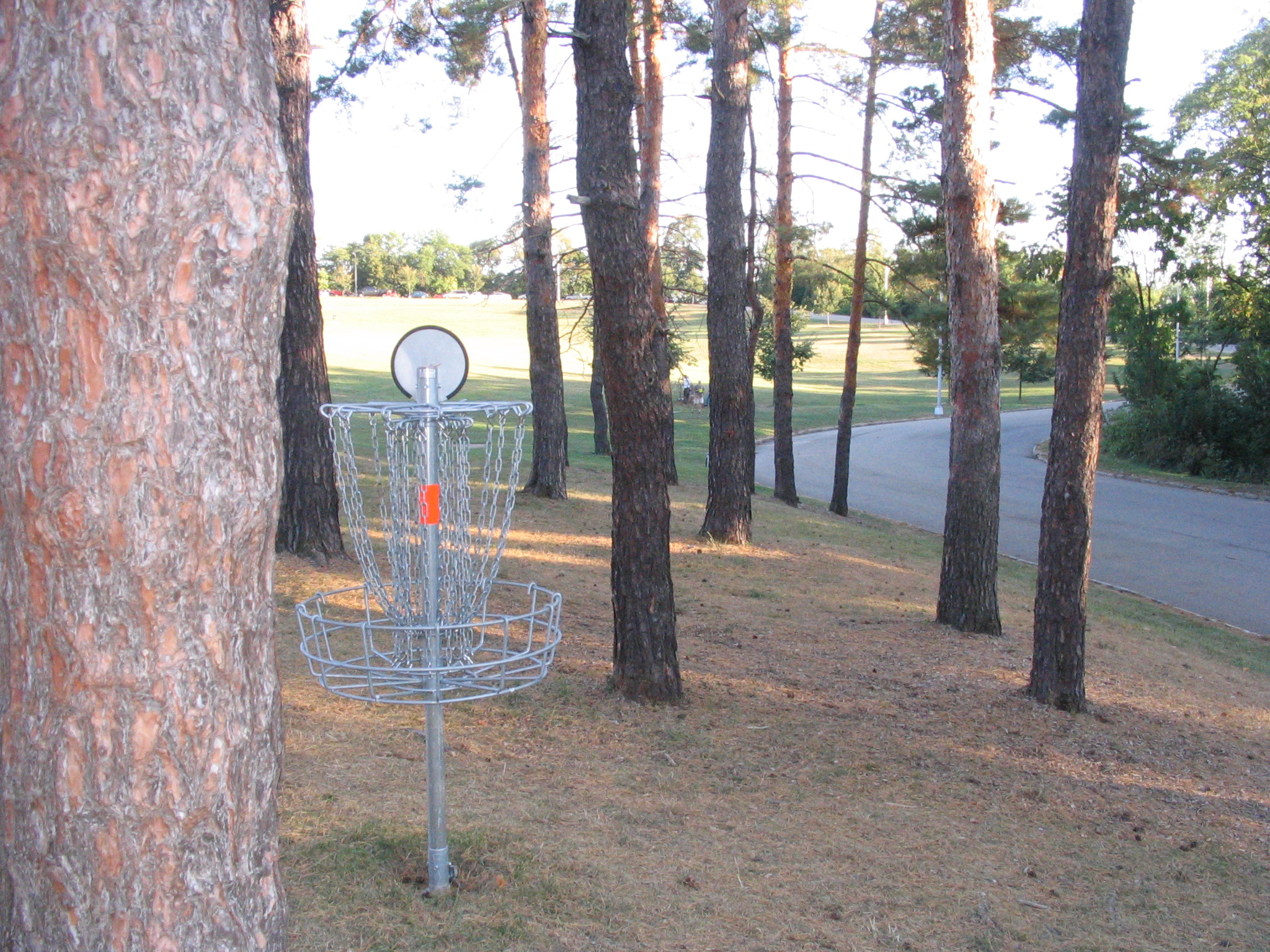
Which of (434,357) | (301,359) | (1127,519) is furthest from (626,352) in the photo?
(1127,519)

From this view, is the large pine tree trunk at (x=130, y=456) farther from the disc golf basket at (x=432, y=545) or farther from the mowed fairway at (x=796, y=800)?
the mowed fairway at (x=796, y=800)

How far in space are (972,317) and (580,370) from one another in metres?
62.0

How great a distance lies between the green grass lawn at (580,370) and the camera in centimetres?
3541

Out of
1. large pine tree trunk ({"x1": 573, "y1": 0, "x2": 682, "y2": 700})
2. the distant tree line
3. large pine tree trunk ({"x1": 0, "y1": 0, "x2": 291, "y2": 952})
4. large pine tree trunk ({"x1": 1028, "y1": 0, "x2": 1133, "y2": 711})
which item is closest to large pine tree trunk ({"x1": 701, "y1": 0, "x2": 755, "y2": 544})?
large pine tree trunk ({"x1": 1028, "y1": 0, "x2": 1133, "y2": 711})

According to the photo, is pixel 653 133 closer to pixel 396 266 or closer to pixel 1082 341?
pixel 1082 341

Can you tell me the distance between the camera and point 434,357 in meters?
3.72

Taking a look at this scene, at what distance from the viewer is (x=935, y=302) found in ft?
57.4

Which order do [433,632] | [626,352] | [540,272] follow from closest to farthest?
[433,632], [626,352], [540,272]

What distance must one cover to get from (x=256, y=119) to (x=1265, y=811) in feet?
19.7

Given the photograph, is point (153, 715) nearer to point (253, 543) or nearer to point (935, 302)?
point (253, 543)

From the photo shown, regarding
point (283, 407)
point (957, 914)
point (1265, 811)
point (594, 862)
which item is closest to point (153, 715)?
point (594, 862)

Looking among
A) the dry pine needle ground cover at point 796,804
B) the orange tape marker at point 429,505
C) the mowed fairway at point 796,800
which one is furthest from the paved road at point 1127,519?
the orange tape marker at point 429,505

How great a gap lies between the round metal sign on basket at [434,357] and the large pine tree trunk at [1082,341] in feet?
13.7

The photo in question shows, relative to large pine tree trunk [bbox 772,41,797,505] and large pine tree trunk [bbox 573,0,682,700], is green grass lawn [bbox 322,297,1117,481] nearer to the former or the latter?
large pine tree trunk [bbox 772,41,797,505]
